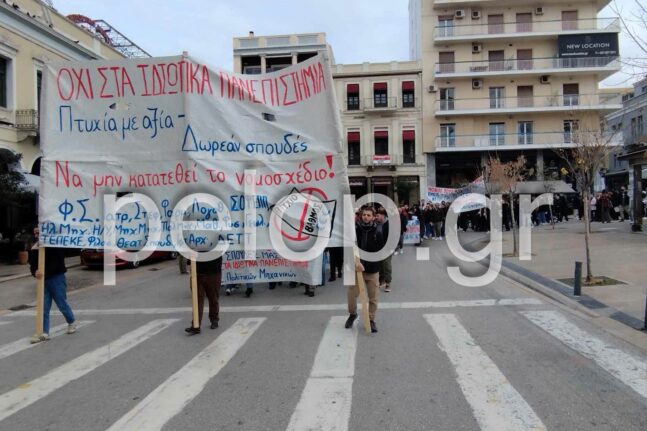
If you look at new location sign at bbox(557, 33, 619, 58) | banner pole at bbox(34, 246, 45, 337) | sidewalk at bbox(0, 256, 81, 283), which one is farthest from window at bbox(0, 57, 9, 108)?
new location sign at bbox(557, 33, 619, 58)

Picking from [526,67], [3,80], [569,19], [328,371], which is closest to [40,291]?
[328,371]

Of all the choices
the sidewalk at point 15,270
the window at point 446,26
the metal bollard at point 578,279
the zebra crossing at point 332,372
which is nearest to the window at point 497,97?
the window at point 446,26

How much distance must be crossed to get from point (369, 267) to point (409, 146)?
127ft

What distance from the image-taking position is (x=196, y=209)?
712cm

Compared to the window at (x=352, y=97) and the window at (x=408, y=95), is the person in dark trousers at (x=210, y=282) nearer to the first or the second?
the window at (x=352, y=97)

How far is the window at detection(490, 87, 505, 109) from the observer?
4266 cm

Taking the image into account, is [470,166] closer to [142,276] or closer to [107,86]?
[142,276]

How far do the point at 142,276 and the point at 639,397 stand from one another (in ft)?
41.5

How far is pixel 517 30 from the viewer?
42500 mm

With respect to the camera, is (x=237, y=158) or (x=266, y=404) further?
(x=237, y=158)

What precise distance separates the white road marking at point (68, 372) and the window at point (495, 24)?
4293cm

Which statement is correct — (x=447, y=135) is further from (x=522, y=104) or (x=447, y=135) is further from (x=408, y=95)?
(x=522, y=104)

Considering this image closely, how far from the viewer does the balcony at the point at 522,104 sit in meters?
41.7

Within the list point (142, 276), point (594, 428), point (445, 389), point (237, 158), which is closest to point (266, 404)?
point (445, 389)
